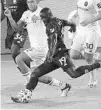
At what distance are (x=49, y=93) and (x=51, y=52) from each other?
1.25m

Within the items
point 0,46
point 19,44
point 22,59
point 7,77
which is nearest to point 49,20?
point 22,59

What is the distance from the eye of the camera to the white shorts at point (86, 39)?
1023cm

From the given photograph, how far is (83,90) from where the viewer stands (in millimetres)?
9977

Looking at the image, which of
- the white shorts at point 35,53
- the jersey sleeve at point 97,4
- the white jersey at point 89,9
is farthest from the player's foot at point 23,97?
the jersey sleeve at point 97,4

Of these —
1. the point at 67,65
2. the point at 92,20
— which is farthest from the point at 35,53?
the point at 92,20

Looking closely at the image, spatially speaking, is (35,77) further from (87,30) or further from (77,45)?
(87,30)

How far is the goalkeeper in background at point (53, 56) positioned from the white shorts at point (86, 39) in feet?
3.74

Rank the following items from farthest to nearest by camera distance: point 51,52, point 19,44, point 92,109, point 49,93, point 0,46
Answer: point 0,46, point 19,44, point 49,93, point 51,52, point 92,109

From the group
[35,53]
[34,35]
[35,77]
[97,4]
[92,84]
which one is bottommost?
[92,84]

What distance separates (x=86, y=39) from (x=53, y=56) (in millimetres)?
1487

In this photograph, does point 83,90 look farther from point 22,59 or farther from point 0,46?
point 0,46

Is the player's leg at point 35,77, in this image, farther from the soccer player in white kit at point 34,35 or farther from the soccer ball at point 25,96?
the soccer player in white kit at point 34,35

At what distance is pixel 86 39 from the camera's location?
10.3 m

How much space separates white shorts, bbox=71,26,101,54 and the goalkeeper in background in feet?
3.74
